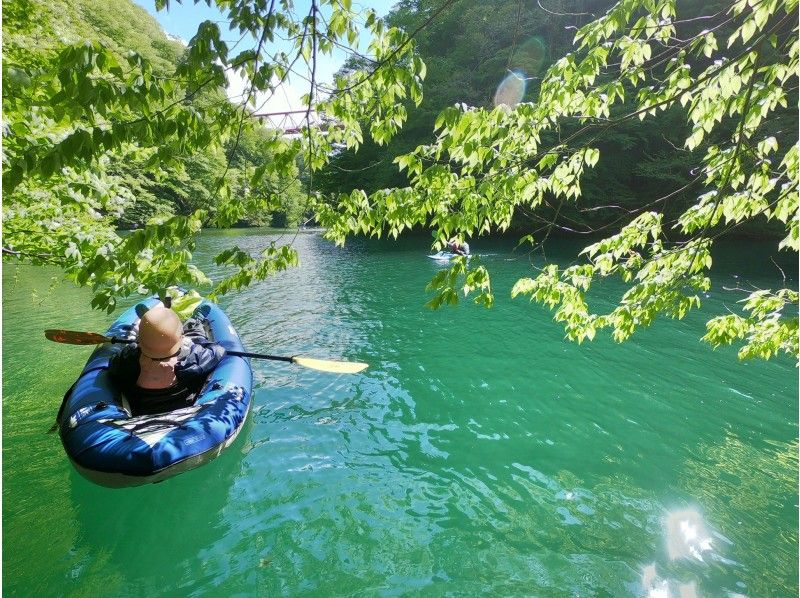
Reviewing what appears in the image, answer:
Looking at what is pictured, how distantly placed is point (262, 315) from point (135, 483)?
7209mm

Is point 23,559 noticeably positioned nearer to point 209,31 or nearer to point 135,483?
point 135,483

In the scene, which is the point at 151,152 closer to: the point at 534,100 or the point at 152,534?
the point at 152,534

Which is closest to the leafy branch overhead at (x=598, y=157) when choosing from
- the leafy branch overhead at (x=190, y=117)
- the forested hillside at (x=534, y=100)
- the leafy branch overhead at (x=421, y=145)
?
the leafy branch overhead at (x=421, y=145)

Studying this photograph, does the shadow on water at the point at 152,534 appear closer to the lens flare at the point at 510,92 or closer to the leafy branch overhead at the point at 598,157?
the leafy branch overhead at the point at 598,157

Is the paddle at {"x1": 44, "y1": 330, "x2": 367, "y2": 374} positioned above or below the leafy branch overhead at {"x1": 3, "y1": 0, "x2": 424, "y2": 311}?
below

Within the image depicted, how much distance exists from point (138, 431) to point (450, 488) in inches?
118

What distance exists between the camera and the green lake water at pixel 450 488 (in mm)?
3240

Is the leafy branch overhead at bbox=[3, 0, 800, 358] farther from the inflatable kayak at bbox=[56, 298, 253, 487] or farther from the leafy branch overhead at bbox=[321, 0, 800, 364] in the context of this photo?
the inflatable kayak at bbox=[56, 298, 253, 487]

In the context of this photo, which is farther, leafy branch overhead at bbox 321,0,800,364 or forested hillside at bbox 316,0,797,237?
forested hillside at bbox 316,0,797,237

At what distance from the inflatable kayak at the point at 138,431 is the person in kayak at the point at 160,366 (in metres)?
0.15

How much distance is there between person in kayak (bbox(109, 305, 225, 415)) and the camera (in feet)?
12.9

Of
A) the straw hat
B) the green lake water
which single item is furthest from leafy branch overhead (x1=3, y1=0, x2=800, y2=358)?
the green lake water

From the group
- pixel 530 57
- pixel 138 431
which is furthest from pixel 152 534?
pixel 530 57

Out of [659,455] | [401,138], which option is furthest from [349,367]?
[401,138]
